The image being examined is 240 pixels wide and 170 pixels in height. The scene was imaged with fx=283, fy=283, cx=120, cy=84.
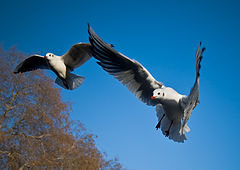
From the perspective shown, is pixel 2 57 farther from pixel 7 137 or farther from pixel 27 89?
pixel 7 137

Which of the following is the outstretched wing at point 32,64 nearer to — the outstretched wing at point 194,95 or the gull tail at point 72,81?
the gull tail at point 72,81

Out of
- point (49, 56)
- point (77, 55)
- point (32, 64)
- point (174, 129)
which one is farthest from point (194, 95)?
point (32, 64)

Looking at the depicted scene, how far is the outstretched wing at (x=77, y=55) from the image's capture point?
153 inches

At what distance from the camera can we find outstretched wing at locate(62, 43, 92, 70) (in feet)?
12.7

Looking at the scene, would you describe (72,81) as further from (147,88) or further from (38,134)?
(38,134)

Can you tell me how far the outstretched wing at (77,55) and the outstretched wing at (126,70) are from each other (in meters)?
0.52

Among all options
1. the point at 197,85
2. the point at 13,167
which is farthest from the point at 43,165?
the point at 197,85

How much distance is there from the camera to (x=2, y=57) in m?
10.3

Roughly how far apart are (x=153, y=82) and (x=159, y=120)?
0.50 m

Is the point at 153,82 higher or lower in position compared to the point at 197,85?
higher

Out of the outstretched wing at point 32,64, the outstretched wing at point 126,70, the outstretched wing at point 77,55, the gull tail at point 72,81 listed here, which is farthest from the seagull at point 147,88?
the outstretched wing at point 32,64

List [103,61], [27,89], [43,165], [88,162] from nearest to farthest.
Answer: [103,61] → [43,165] → [88,162] → [27,89]

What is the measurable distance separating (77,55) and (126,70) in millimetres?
801

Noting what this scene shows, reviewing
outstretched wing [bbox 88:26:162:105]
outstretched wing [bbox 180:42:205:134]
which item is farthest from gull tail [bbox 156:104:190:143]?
outstretched wing [bbox 180:42:205:134]
